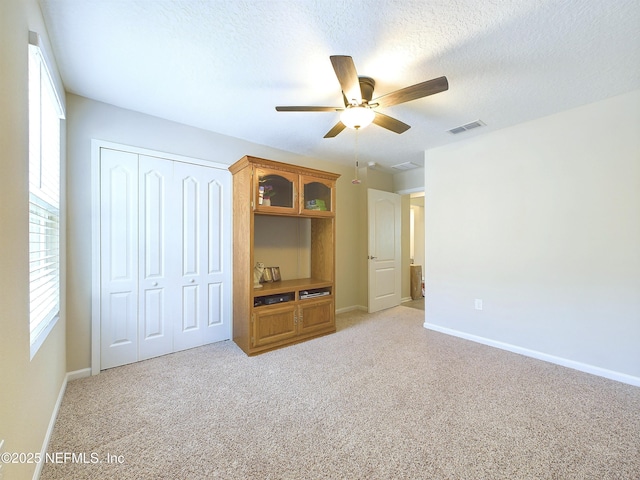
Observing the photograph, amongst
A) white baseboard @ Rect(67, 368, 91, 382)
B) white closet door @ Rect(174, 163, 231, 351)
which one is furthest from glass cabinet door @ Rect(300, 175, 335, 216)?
white baseboard @ Rect(67, 368, 91, 382)

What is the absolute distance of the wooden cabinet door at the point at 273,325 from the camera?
2855 mm

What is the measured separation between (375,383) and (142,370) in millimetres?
2143

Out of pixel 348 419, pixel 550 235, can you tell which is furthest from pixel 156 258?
pixel 550 235

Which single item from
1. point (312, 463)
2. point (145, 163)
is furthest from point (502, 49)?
point (145, 163)

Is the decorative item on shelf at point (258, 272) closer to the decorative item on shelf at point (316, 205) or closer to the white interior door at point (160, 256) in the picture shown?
the white interior door at point (160, 256)

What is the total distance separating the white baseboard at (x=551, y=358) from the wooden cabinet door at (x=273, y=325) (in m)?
2.01

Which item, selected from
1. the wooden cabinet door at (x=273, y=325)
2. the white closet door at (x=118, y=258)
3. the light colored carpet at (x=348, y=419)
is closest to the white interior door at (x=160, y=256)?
the white closet door at (x=118, y=258)

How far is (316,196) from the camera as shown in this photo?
11.3 ft

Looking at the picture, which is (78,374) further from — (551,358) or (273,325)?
(551,358)

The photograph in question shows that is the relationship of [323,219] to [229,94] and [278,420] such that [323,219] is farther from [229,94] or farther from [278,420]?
[278,420]

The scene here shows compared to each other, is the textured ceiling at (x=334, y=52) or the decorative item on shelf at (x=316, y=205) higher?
the textured ceiling at (x=334, y=52)

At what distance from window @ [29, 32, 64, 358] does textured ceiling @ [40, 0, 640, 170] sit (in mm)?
289

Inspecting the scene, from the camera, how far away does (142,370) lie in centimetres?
248

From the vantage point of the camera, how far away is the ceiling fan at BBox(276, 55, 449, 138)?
162cm
